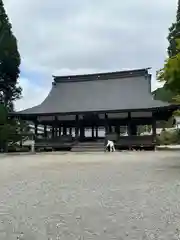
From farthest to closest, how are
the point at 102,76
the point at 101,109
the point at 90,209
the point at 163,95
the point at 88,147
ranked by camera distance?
the point at 163,95, the point at 102,76, the point at 101,109, the point at 88,147, the point at 90,209

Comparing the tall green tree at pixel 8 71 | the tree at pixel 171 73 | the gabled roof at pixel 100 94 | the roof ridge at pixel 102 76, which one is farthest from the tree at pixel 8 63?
the tree at pixel 171 73

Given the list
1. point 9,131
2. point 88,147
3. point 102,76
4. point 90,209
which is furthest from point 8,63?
point 90,209

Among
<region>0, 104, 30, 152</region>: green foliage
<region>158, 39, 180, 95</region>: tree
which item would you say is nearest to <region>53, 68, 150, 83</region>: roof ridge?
<region>0, 104, 30, 152</region>: green foliage

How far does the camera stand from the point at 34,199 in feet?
24.1

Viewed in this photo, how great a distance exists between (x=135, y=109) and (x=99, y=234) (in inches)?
1023

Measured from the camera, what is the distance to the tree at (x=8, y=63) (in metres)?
33.1

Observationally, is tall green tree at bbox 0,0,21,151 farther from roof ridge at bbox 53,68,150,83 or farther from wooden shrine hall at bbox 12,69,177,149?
roof ridge at bbox 53,68,150,83

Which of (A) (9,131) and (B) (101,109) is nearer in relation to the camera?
(A) (9,131)

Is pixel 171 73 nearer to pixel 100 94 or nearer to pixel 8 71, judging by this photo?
pixel 100 94

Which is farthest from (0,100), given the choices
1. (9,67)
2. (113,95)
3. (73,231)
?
Result: (73,231)

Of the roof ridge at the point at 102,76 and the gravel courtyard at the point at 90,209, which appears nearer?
the gravel courtyard at the point at 90,209

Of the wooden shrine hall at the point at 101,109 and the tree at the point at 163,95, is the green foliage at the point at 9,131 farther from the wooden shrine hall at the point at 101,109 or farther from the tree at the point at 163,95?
the tree at the point at 163,95

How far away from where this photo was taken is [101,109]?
104ft

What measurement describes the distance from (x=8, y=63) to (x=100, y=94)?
8347mm
